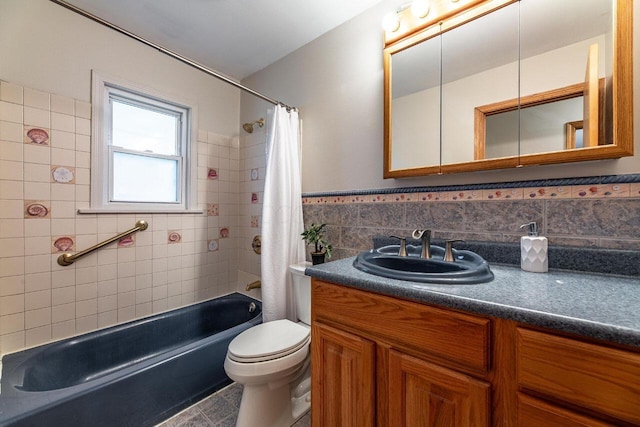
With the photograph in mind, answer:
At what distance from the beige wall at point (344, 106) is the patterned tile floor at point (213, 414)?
143cm

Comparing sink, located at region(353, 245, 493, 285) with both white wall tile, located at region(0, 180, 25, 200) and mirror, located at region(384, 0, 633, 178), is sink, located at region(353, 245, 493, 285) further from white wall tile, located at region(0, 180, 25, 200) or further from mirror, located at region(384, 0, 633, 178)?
white wall tile, located at region(0, 180, 25, 200)

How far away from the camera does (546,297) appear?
67 centimetres

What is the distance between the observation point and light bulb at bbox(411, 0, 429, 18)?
4.25 feet

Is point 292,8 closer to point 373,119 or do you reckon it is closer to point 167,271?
point 373,119

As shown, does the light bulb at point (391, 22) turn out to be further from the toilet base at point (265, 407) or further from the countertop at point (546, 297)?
the toilet base at point (265, 407)

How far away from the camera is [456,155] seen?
1.22m

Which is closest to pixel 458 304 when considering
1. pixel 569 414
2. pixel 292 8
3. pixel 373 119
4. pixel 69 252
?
pixel 569 414

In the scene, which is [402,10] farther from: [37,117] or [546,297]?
[37,117]

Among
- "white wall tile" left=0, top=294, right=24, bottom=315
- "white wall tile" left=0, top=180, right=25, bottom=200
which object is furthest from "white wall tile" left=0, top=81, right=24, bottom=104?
"white wall tile" left=0, top=294, right=24, bottom=315

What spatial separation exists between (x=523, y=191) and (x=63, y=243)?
259cm

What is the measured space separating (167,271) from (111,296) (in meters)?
0.38

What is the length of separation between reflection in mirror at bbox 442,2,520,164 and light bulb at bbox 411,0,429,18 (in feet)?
0.57

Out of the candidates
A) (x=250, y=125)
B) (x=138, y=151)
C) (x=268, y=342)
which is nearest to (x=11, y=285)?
(x=138, y=151)

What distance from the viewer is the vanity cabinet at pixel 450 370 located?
1.71 feet
